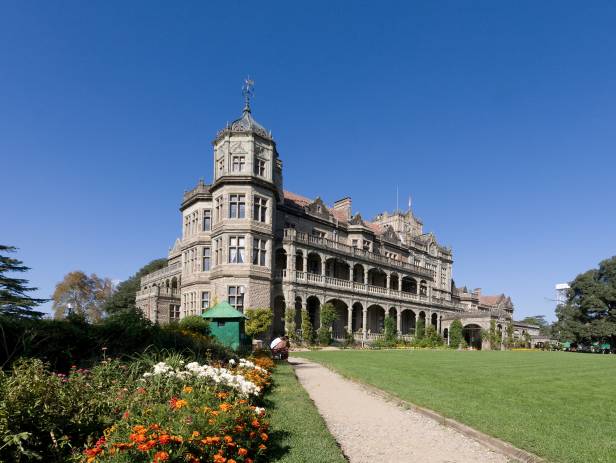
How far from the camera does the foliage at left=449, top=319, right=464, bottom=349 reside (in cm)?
4854

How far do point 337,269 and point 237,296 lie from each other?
12825mm

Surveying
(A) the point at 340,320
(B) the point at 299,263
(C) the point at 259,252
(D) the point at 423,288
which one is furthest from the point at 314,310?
(D) the point at 423,288

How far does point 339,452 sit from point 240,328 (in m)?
14.1

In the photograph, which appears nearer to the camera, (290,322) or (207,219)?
(290,322)

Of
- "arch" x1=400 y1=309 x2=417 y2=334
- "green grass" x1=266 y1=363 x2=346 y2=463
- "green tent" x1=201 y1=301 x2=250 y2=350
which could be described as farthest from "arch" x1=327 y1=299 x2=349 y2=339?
"green grass" x1=266 y1=363 x2=346 y2=463

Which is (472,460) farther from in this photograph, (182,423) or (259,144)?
(259,144)

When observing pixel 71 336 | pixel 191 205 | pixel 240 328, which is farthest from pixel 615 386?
pixel 191 205


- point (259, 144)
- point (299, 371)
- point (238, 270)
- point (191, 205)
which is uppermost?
point (259, 144)

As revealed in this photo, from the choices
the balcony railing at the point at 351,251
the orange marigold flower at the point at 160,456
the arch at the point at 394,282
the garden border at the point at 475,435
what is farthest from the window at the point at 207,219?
the orange marigold flower at the point at 160,456

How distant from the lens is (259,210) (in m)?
32.6

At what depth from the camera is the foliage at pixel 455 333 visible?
4854 cm

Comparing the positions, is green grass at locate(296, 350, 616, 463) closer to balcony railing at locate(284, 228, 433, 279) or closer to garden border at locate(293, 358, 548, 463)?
garden border at locate(293, 358, 548, 463)

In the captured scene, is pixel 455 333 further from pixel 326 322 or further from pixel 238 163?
pixel 238 163

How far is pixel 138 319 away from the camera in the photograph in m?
11.5
